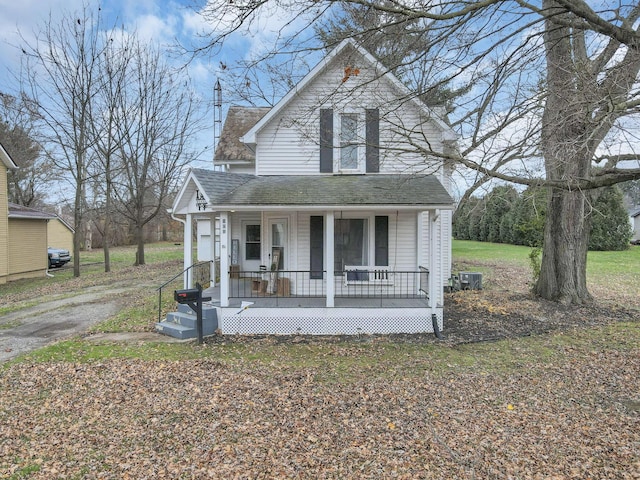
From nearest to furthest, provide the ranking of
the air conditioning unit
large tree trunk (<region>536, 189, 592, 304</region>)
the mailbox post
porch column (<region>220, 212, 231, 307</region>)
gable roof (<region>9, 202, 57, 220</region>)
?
the mailbox post
porch column (<region>220, 212, 231, 307</region>)
large tree trunk (<region>536, 189, 592, 304</region>)
the air conditioning unit
gable roof (<region>9, 202, 57, 220</region>)

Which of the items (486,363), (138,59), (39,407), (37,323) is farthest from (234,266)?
(138,59)

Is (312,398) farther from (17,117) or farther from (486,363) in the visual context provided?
(17,117)

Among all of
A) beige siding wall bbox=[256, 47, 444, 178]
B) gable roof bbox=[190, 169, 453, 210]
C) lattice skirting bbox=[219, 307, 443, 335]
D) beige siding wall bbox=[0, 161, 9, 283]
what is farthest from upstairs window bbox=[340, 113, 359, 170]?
beige siding wall bbox=[0, 161, 9, 283]

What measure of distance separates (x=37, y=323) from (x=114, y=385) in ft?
20.3

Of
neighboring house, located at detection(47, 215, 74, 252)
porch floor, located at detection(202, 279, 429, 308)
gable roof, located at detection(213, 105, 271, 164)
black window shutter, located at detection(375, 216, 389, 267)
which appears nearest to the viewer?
porch floor, located at detection(202, 279, 429, 308)

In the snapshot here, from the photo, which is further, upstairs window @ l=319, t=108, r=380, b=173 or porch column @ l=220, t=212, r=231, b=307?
upstairs window @ l=319, t=108, r=380, b=173

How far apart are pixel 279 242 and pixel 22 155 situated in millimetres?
27718

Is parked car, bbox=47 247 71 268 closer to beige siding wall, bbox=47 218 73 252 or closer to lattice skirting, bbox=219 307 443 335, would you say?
beige siding wall, bbox=47 218 73 252

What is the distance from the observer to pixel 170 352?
778 cm

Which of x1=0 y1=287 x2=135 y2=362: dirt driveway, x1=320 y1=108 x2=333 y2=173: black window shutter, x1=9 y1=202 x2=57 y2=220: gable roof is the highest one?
x1=320 y1=108 x2=333 y2=173: black window shutter

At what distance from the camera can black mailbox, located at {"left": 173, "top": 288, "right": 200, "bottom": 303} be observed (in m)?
8.19

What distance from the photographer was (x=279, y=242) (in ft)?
36.0

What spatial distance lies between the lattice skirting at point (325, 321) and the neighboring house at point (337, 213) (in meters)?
0.02

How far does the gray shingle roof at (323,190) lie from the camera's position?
29.0 feet
